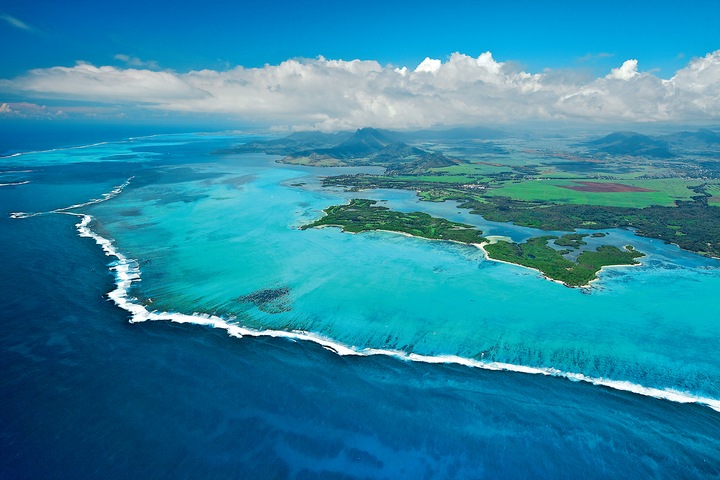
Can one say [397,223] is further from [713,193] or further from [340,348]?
[713,193]

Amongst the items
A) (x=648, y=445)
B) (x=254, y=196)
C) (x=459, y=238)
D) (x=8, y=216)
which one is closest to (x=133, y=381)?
(x=648, y=445)

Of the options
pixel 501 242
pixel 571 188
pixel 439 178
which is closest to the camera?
pixel 501 242

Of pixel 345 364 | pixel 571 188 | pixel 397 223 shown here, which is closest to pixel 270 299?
pixel 345 364

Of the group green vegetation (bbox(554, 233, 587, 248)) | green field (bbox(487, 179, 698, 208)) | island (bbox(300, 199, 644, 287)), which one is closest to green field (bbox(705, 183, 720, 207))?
green field (bbox(487, 179, 698, 208))

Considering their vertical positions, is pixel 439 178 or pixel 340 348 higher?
pixel 439 178

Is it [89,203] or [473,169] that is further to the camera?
[473,169]

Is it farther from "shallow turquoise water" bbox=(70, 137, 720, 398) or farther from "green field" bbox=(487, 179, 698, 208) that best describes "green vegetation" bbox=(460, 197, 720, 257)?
"green field" bbox=(487, 179, 698, 208)
